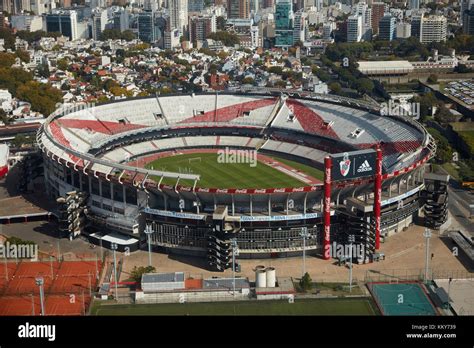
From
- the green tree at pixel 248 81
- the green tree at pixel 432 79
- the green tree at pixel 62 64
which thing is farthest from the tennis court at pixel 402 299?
the green tree at pixel 62 64

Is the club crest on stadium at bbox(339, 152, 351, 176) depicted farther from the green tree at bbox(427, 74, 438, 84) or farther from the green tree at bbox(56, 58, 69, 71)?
the green tree at bbox(56, 58, 69, 71)

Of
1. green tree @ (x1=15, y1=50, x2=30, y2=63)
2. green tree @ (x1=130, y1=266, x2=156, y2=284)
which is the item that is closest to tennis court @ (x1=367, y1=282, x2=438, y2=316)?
green tree @ (x1=130, y1=266, x2=156, y2=284)

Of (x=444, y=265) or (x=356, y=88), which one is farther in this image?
(x=356, y=88)

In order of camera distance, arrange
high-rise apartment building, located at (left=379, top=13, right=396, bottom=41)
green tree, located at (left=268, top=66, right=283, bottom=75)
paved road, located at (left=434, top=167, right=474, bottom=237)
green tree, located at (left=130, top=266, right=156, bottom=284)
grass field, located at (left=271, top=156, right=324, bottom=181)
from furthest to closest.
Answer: high-rise apartment building, located at (left=379, top=13, right=396, bottom=41) < green tree, located at (left=268, top=66, right=283, bottom=75) < grass field, located at (left=271, top=156, right=324, bottom=181) < paved road, located at (left=434, top=167, right=474, bottom=237) < green tree, located at (left=130, top=266, right=156, bottom=284)
